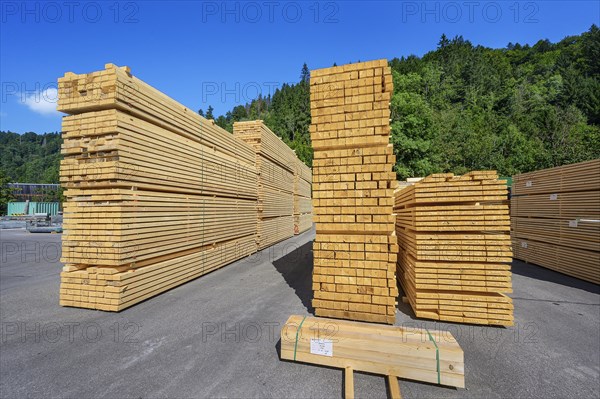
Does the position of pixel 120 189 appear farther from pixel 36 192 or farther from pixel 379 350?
pixel 36 192

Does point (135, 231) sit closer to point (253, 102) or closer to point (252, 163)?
point (252, 163)

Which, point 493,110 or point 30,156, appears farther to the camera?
point 30,156

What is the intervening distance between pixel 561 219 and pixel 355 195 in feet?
27.8

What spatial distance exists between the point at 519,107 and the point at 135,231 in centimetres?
7012

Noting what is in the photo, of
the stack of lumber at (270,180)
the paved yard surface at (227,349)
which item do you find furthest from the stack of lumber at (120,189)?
the stack of lumber at (270,180)

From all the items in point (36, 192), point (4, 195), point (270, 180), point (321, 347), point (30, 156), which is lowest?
point (321, 347)

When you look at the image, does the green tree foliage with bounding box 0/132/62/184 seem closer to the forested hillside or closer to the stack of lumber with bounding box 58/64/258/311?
the forested hillside

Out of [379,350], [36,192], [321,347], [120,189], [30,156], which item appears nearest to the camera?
[379,350]

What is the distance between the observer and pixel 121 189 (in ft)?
18.8

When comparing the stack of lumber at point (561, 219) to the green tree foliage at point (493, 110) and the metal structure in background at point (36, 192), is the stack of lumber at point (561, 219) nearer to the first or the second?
the green tree foliage at point (493, 110)

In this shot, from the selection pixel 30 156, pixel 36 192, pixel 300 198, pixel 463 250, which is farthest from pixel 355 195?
pixel 30 156

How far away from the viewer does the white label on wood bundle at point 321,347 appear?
12.0 feet

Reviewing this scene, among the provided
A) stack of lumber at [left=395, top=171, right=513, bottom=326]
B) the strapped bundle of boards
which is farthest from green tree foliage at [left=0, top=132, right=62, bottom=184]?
stack of lumber at [left=395, top=171, right=513, bottom=326]

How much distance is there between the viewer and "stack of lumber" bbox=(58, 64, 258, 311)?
5.65 meters
